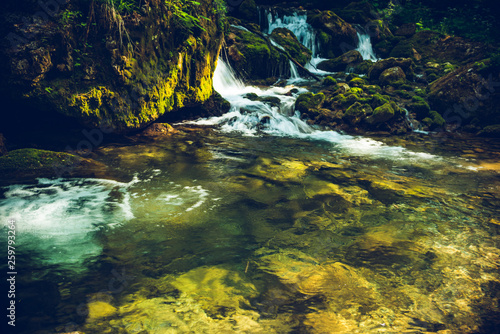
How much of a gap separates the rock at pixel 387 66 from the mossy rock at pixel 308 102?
16.9 ft

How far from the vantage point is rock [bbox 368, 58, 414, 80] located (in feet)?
54.1

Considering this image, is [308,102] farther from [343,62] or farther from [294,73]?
[343,62]

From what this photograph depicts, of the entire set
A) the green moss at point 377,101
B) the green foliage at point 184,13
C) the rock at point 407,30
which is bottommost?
the green moss at point 377,101

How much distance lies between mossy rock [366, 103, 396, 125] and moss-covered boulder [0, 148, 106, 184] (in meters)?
9.51

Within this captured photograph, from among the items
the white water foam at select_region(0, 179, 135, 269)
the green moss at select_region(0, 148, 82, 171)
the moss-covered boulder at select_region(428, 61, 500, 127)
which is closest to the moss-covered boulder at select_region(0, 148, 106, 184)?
the green moss at select_region(0, 148, 82, 171)

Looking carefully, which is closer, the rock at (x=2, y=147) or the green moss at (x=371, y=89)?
the rock at (x=2, y=147)

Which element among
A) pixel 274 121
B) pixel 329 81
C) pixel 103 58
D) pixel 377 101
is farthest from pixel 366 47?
pixel 103 58

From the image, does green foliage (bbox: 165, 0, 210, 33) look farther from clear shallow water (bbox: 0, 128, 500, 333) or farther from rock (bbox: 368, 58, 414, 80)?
rock (bbox: 368, 58, 414, 80)

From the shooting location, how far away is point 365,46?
82.0 feet

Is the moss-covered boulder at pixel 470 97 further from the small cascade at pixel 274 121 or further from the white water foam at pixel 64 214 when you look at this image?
the white water foam at pixel 64 214

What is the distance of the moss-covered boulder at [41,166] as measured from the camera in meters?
5.86

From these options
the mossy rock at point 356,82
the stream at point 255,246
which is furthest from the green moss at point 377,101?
the stream at point 255,246

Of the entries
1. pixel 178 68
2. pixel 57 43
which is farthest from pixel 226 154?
pixel 57 43

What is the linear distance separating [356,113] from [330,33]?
14138mm
